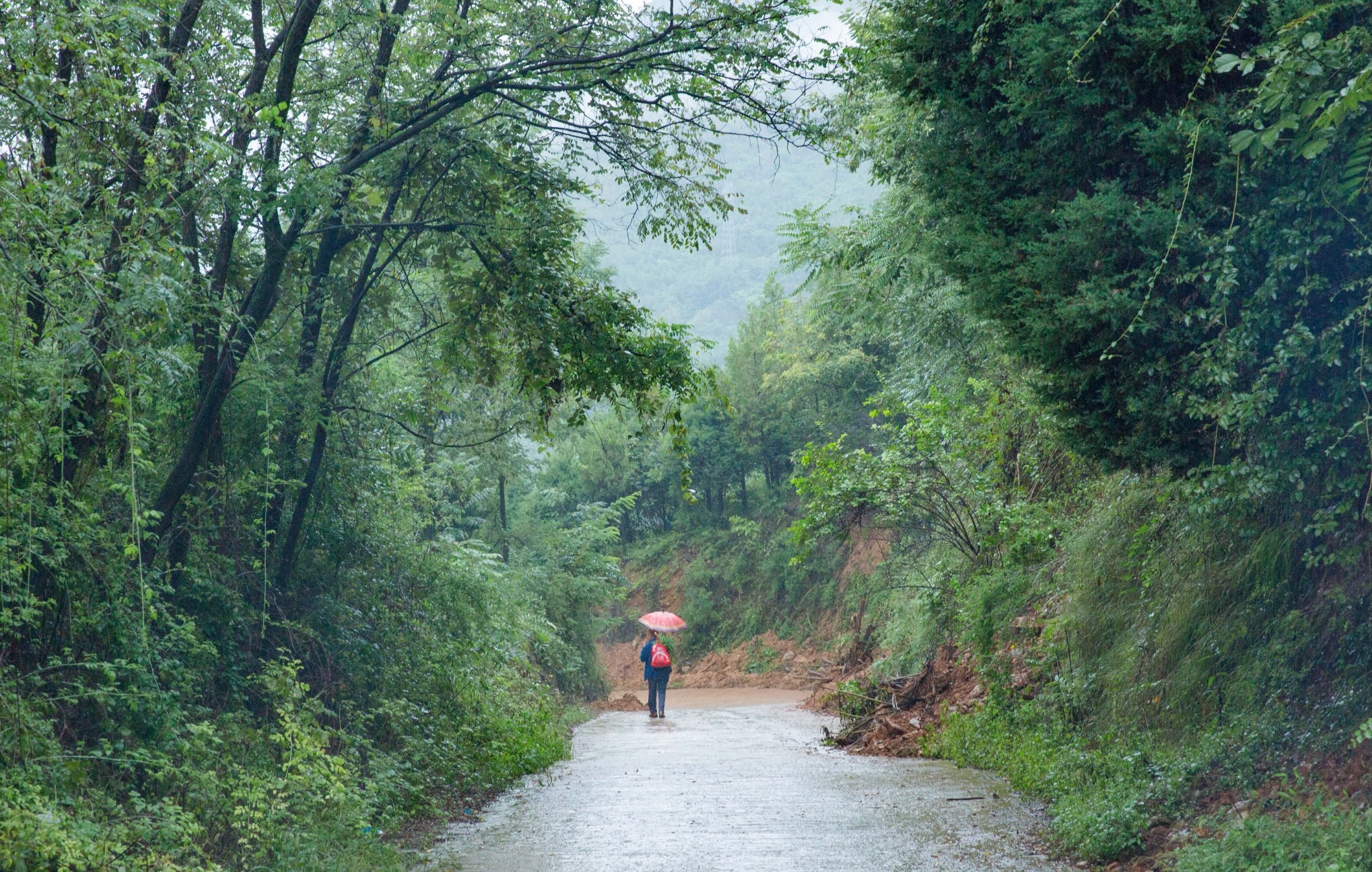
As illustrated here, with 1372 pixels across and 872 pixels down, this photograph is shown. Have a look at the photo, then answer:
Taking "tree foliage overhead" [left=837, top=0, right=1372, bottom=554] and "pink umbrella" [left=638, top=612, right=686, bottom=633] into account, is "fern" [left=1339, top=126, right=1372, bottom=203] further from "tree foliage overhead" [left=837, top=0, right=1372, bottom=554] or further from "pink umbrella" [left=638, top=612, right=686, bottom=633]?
"pink umbrella" [left=638, top=612, right=686, bottom=633]

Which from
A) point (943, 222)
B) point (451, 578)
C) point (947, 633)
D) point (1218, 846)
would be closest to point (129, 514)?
point (451, 578)

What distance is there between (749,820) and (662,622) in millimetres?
16090

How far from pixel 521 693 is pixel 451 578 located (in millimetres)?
4417

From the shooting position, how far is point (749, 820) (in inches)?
326

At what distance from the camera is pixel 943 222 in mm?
8367

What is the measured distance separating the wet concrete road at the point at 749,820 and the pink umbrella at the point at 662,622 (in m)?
10.6

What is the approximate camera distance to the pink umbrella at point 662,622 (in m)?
24.0

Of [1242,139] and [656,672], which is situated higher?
[1242,139]

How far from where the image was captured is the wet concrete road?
22.6ft

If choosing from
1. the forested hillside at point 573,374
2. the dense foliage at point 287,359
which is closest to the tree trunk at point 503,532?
the forested hillside at point 573,374

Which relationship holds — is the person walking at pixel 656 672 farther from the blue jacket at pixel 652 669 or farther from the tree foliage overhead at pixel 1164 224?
the tree foliage overhead at pixel 1164 224

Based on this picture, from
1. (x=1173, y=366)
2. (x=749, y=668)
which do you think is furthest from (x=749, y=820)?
(x=749, y=668)

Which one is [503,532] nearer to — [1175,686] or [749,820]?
[749,820]

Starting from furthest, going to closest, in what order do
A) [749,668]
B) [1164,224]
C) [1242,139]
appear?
[749,668] < [1164,224] < [1242,139]
